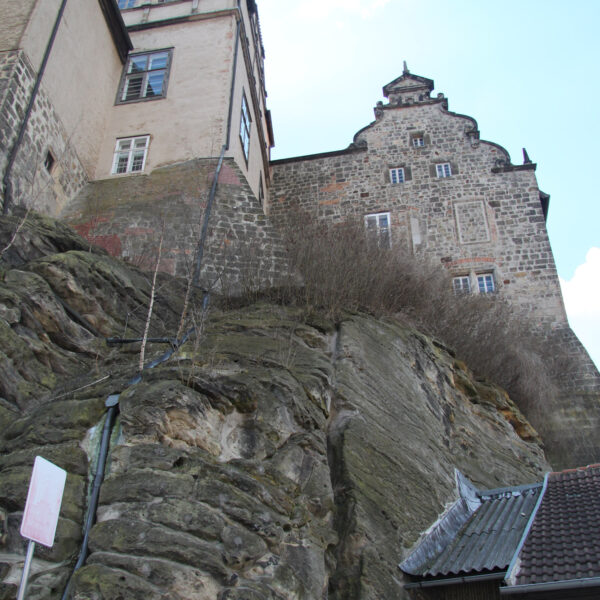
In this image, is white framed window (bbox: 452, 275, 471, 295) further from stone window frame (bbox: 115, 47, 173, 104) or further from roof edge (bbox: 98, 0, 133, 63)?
roof edge (bbox: 98, 0, 133, 63)

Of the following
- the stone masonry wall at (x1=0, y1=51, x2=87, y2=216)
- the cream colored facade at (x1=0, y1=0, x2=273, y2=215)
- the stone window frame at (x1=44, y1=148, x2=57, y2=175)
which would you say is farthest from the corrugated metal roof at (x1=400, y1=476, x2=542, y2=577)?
the stone window frame at (x1=44, y1=148, x2=57, y2=175)

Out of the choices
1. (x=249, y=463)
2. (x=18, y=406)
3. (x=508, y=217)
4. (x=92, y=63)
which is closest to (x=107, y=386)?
(x=18, y=406)

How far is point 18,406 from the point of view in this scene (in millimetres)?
6410

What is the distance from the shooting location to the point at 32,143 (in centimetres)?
1187

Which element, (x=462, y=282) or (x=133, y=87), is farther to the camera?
(x=462, y=282)

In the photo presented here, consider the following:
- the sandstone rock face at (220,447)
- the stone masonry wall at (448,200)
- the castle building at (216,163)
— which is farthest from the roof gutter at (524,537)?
the stone masonry wall at (448,200)

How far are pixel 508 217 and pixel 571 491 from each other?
12415mm

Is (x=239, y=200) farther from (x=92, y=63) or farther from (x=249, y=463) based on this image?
(x=249, y=463)

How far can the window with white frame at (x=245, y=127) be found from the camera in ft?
53.2

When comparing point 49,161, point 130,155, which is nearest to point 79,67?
point 130,155

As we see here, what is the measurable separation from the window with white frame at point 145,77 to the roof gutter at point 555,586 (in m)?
13.8

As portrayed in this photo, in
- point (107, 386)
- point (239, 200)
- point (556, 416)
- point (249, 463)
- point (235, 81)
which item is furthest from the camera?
point (235, 81)

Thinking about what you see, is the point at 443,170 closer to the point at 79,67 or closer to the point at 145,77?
the point at 145,77

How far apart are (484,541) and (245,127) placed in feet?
41.9
